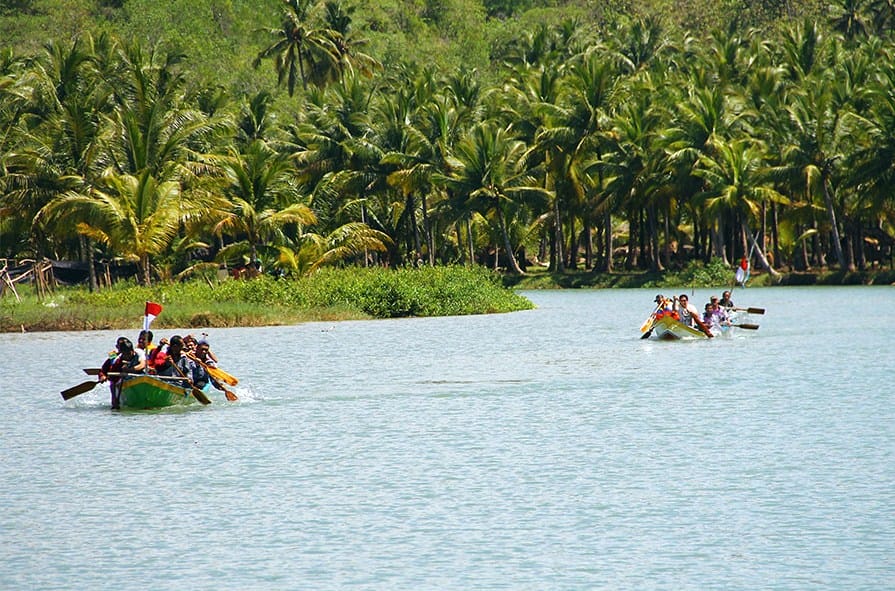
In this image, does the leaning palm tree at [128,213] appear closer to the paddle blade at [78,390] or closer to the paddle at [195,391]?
the paddle blade at [78,390]

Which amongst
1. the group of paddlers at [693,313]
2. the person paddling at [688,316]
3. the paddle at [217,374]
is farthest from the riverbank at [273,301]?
the paddle at [217,374]

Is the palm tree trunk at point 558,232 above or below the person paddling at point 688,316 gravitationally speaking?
above

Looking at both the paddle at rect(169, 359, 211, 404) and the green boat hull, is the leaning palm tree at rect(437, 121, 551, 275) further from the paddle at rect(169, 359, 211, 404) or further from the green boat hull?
the green boat hull

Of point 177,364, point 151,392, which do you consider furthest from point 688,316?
point 151,392

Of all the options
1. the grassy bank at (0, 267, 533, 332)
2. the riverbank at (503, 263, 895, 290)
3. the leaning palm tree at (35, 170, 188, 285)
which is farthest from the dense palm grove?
the grassy bank at (0, 267, 533, 332)

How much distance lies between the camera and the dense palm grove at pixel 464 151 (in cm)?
5469

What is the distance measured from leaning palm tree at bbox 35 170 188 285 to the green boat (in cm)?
2237

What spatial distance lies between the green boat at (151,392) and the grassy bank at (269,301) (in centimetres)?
1818

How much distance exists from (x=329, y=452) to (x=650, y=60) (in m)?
73.1

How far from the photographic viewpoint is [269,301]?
1916 inches

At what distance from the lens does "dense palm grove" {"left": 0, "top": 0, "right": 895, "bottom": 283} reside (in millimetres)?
54688

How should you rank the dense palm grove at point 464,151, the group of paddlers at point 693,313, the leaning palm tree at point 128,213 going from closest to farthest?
the group of paddlers at point 693,313 < the leaning palm tree at point 128,213 < the dense palm grove at point 464,151

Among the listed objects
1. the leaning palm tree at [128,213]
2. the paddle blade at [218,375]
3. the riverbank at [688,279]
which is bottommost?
the paddle blade at [218,375]

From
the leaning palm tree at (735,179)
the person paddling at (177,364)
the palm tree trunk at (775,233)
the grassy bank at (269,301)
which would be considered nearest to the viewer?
the person paddling at (177,364)
